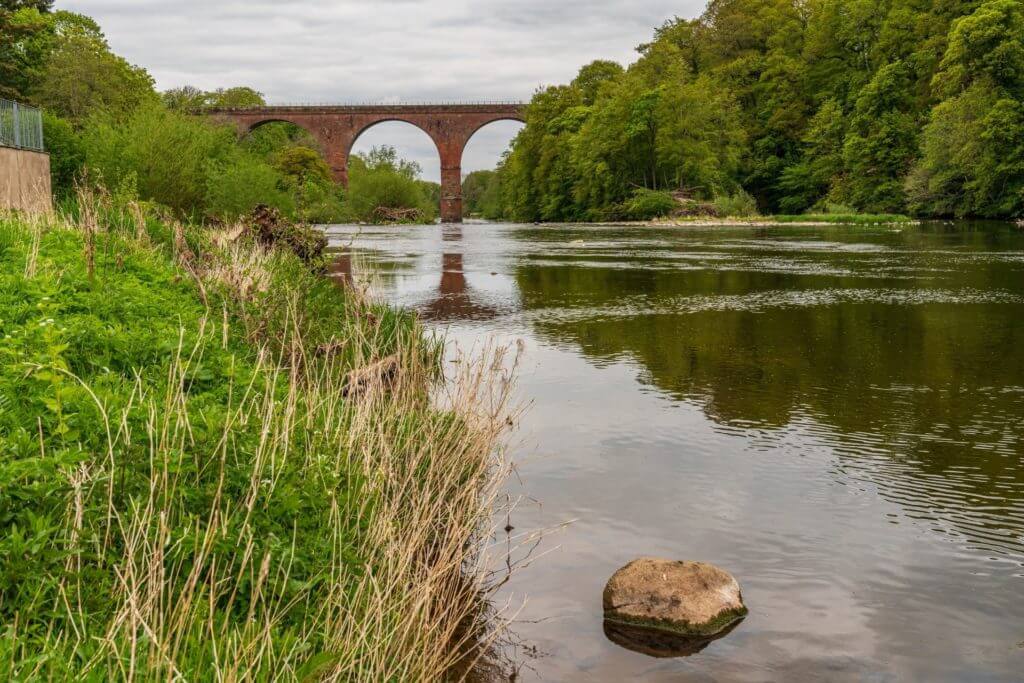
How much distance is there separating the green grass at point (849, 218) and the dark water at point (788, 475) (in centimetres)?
3700

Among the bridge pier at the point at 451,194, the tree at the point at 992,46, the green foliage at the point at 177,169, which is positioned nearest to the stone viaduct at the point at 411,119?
the bridge pier at the point at 451,194

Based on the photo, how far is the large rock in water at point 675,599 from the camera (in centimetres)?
437

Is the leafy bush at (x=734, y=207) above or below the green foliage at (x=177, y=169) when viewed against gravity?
below

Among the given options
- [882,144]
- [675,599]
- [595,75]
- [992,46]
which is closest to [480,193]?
[595,75]

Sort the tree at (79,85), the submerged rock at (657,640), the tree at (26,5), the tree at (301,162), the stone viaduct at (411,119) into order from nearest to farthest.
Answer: the submerged rock at (657,640) < the tree at (26,5) < the tree at (79,85) < the tree at (301,162) < the stone viaduct at (411,119)

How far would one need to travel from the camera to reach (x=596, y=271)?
22.4 metres

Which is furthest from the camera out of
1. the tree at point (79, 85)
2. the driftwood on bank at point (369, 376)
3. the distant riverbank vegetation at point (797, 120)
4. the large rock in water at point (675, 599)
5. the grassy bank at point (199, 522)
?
the distant riverbank vegetation at point (797, 120)

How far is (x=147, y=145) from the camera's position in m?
24.1

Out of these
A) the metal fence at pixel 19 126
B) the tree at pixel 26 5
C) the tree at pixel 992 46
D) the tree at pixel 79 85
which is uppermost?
the tree at pixel 26 5

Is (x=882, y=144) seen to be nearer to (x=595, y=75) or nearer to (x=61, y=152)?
(x=595, y=75)

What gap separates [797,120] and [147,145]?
57.6 m

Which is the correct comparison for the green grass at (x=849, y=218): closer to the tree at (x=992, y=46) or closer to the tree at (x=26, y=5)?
the tree at (x=992, y=46)

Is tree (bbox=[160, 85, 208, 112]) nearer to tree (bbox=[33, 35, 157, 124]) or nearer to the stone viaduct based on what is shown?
the stone viaduct

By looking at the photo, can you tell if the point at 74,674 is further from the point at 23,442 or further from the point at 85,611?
the point at 23,442
